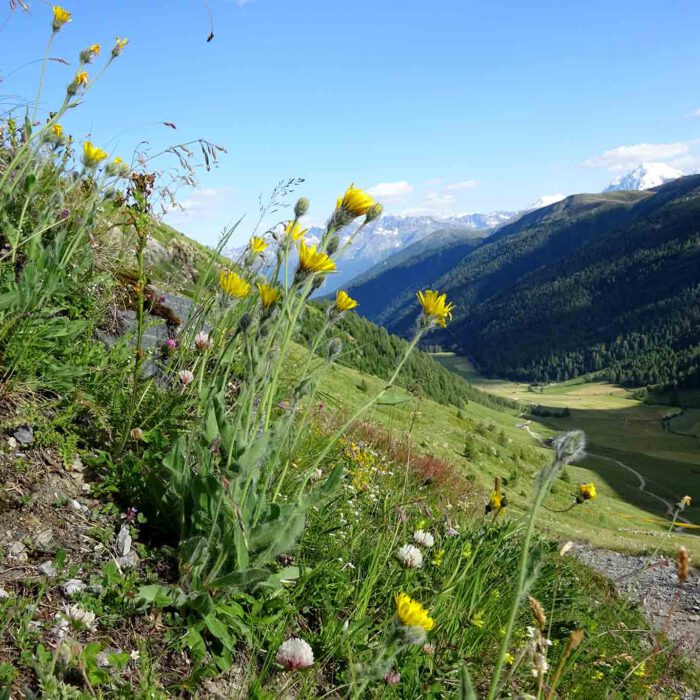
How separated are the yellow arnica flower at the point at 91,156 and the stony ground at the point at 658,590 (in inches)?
322

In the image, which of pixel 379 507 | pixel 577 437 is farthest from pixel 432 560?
pixel 577 437

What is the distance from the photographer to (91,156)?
12.8 feet

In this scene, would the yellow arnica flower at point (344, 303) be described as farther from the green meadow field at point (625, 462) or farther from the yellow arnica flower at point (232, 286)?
the green meadow field at point (625, 462)

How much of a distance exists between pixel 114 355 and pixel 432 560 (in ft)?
8.80

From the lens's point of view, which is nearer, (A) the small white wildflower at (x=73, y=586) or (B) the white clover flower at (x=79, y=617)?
(B) the white clover flower at (x=79, y=617)

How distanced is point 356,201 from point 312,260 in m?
0.38

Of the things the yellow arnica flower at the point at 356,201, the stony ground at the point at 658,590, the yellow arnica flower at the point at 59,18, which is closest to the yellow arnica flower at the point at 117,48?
the yellow arnica flower at the point at 59,18

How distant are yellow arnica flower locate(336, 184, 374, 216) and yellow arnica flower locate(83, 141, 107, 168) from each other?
220cm

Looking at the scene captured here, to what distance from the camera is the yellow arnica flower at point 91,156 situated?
3.88 metres

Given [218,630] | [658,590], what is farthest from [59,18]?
[658,590]

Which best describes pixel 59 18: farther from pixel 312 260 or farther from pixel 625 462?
pixel 625 462

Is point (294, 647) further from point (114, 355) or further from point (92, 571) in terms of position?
point (114, 355)

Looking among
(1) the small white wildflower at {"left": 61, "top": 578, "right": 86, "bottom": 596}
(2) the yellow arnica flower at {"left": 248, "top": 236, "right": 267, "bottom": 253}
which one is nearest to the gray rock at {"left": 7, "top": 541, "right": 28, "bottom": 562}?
(1) the small white wildflower at {"left": 61, "top": 578, "right": 86, "bottom": 596}

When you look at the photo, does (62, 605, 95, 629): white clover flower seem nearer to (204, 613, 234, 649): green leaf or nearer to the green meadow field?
(204, 613, 234, 649): green leaf
